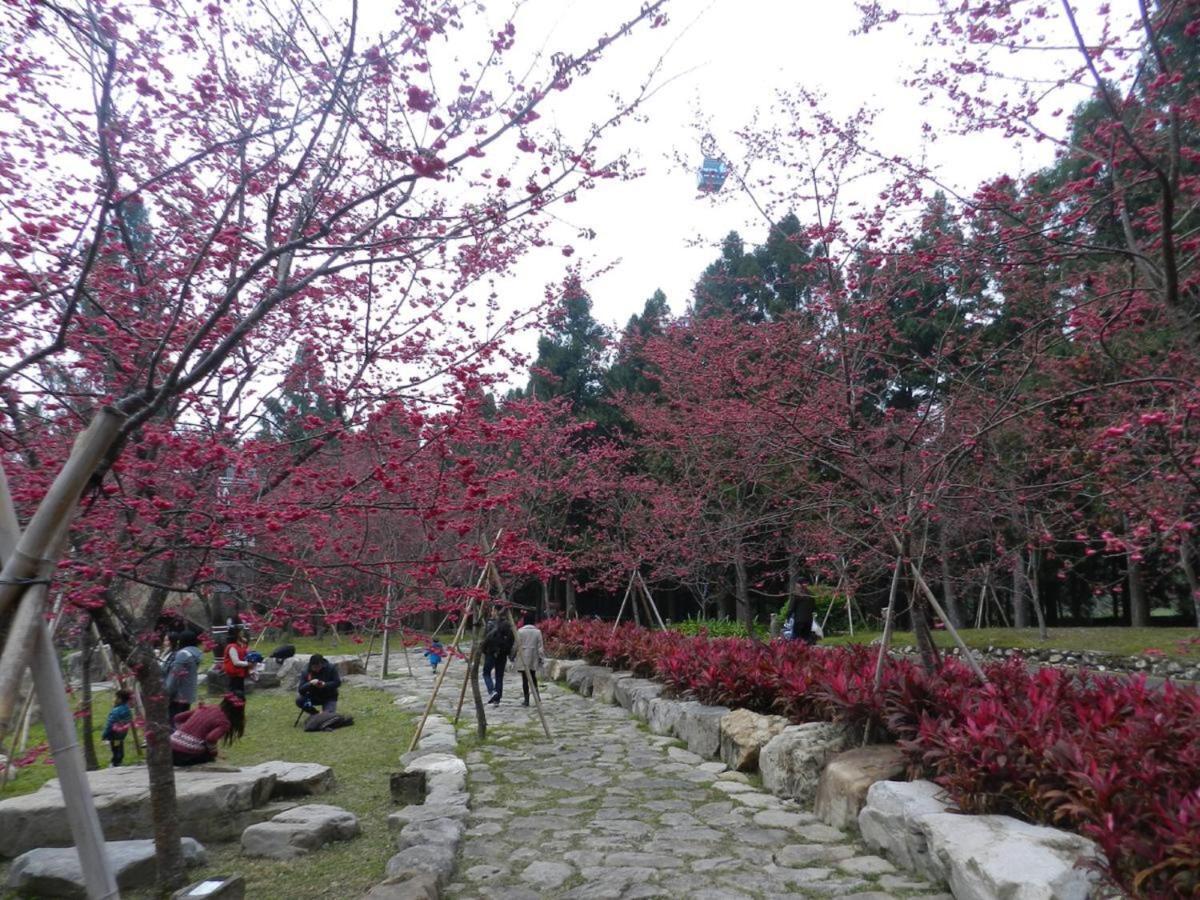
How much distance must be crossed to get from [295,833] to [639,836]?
2346 millimetres

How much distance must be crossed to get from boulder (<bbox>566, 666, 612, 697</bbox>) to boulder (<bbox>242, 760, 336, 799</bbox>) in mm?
6892

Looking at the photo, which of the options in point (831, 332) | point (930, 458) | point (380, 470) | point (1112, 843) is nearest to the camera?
point (1112, 843)

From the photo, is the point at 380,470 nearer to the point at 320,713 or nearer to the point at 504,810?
the point at 504,810

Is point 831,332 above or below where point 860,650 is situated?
above

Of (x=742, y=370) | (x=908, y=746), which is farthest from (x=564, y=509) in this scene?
(x=908, y=746)

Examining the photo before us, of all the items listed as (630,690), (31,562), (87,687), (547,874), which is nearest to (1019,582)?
(630,690)

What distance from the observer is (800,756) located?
6.49m

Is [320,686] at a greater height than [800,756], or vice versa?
[800,756]

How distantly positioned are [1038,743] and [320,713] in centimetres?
896

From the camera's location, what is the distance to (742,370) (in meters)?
12.1

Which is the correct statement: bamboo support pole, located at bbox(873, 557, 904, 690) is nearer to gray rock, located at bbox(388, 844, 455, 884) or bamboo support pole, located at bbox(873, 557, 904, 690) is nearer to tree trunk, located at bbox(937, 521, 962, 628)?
tree trunk, located at bbox(937, 521, 962, 628)

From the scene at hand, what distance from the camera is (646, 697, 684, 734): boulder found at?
371 inches

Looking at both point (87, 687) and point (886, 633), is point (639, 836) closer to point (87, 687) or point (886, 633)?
point (886, 633)

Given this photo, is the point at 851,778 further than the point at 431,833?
Yes
